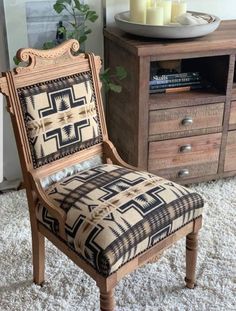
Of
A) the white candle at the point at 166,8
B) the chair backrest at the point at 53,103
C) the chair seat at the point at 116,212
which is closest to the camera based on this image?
the chair seat at the point at 116,212

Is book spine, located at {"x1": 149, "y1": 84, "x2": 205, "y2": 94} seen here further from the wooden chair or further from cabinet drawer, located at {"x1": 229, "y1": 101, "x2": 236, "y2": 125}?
the wooden chair

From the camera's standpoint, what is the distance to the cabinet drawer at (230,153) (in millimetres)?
2338

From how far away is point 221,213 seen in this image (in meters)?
2.20

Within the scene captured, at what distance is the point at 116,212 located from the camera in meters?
1.43

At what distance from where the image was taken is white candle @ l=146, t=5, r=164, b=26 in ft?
6.68

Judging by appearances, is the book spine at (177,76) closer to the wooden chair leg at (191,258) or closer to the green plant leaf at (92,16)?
the green plant leaf at (92,16)

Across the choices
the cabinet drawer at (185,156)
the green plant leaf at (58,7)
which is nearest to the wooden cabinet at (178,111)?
the cabinet drawer at (185,156)

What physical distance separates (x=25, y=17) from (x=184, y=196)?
1.17 meters

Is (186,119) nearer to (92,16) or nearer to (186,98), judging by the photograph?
(186,98)

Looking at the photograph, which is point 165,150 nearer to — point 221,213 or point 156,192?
point 221,213

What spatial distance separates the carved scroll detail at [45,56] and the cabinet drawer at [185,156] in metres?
0.72

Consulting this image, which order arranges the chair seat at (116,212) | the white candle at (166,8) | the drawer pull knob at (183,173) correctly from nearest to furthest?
the chair seat at (116,212)
the white candle at (166,8)
the drawer pull knob at (183,173)

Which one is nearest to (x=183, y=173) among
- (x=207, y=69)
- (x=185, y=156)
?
(x=185, y=156)

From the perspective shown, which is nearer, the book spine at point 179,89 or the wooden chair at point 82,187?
the wooden chair at point 82,187
